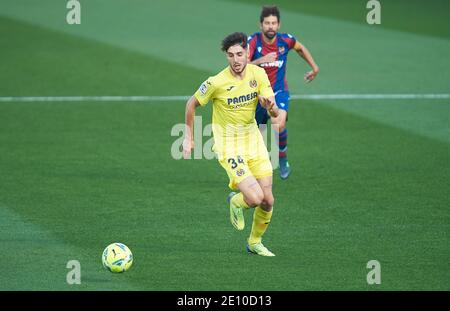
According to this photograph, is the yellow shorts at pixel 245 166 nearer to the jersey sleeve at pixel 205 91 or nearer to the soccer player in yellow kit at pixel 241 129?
the soccer player in yellow kit at pixel 241 129

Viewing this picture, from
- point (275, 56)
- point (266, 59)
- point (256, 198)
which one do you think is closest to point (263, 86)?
point (256, 198)

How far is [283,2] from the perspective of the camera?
30.8 metres

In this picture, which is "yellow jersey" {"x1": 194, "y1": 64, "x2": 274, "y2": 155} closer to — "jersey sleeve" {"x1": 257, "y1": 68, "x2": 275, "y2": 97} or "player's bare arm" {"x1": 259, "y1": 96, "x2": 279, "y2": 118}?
"jersey sleeve" {"x1": 257, "y1": 68, "x2": 275, "y2": 97}

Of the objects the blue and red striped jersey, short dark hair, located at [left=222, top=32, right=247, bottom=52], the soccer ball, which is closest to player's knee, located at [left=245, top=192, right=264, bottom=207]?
the soccer ball

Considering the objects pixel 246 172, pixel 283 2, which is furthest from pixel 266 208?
pixel 283 2

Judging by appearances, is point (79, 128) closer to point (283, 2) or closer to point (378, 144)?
point (378, 144)

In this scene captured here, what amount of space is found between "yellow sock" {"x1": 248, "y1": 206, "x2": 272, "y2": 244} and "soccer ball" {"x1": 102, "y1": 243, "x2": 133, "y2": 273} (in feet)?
4.77

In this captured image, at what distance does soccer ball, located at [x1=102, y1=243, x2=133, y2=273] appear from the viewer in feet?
34.5

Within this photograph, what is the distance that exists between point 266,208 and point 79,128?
23.6 feet

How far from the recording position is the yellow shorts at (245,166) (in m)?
11.3

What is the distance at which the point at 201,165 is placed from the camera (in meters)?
15.7

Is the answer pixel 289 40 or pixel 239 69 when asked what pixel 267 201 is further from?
pixel 289 40

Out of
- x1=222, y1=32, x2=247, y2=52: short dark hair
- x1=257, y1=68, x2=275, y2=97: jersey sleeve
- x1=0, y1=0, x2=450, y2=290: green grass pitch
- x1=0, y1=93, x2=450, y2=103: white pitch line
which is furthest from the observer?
x1=0, y1=93, x2=450, y2=103: white pitch line

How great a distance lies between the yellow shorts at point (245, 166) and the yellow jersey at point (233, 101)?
0.14 metres
